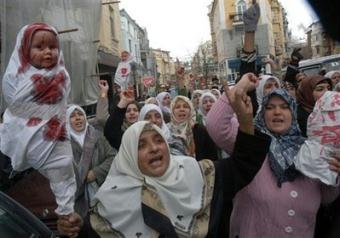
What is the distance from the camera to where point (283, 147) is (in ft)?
8.43

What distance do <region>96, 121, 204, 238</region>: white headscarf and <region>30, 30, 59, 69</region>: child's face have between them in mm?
609

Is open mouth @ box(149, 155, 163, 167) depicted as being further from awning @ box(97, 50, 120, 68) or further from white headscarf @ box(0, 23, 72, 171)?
awning @ box(97, 50, 120, 68)

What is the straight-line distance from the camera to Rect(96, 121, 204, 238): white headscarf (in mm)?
2268

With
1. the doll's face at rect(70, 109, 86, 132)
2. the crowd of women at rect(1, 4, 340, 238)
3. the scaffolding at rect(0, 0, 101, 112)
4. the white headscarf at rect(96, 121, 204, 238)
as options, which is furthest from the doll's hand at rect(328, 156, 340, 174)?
the scaffolding at rect(0, 0, 101, 112)

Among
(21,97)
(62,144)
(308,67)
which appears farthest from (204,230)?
(308,67)

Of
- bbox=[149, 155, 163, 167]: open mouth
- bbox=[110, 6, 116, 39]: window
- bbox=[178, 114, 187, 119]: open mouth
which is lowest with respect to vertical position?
bbox=[149, 155, 163, 167]: open mouth

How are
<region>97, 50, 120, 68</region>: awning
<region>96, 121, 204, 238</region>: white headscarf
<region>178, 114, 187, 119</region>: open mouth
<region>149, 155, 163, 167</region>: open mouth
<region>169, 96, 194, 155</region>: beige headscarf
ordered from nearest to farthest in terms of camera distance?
<region>96, 121, 204, 238</region>: white headscarf
<region>149, 155, 163, 167</region>: open mouth
<region>169, 96, 194, 155</region>: beige headscarf
<region>178, 114, 187, 119</region>: open mouth
<region>97, 50, 120, 68</region>: awning

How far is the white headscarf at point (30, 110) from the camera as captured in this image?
2504 mm

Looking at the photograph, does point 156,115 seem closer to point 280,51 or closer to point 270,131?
point 270,131

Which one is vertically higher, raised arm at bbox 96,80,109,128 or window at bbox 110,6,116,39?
window at bbox 110,6,116,39

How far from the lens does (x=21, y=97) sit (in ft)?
8.24

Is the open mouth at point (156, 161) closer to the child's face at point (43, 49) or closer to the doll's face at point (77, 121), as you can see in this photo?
the child's face at point (43, 49)

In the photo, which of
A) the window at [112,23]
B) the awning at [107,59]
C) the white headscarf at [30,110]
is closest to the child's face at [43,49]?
the white headscarf at [30,110]

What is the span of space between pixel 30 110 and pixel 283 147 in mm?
1393
